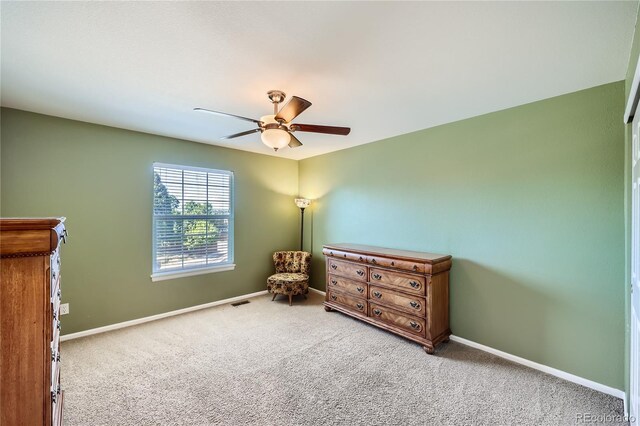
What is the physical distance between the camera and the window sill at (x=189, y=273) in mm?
3705

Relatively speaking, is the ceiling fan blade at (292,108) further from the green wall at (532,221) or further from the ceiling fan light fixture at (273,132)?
the green wall at (532,221)

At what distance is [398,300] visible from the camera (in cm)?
309

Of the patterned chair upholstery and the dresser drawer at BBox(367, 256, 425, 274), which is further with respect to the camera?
the patterned chair upholstery

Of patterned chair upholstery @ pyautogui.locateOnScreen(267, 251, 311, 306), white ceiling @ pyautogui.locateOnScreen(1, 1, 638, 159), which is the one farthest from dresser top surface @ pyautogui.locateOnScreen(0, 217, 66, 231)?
patterned chair upholstery @ pyautogui.locateOnScreen(267, 251, 311, 306)

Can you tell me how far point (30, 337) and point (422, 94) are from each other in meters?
2.83

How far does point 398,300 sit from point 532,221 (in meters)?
1.52

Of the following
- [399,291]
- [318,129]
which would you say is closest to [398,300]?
[399,291]

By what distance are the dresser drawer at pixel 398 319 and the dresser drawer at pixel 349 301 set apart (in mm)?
130

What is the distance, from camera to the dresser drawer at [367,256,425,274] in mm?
2891

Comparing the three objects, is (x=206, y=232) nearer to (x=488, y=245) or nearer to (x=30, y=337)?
(x=30, y=337)

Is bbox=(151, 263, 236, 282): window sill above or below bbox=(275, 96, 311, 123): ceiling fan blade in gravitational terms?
below

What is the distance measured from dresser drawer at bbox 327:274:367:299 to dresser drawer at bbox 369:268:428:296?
0.19m

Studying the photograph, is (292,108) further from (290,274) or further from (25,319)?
(290,274)

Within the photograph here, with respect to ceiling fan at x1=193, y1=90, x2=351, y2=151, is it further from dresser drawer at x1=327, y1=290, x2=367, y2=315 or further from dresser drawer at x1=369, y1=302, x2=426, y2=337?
dresser drawer at x1=327, y1=290, x2=367, y2=315
